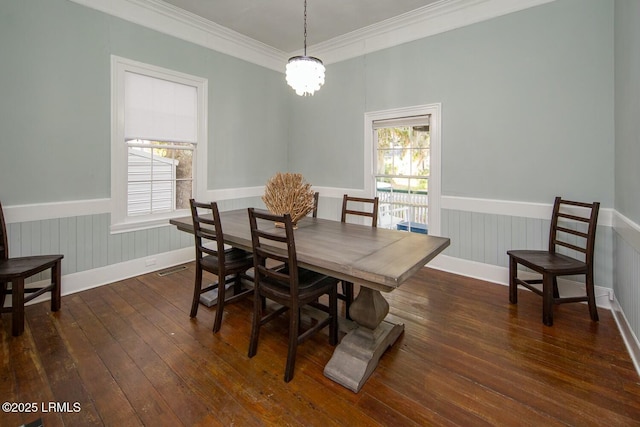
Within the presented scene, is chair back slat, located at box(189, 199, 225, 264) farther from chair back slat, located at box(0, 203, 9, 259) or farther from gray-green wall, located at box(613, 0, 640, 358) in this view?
gray-green wall, located at box(613, 0, 640, 358)

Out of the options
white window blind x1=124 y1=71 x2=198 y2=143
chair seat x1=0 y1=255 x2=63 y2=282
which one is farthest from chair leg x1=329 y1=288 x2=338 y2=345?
white window blind x1=124 y1=71 x2=198 y2=143

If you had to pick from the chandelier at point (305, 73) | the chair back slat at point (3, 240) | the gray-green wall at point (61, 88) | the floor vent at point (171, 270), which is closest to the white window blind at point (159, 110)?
the gray-green wall at point (61, 88)

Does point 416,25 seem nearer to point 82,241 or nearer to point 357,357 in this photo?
point 357,357

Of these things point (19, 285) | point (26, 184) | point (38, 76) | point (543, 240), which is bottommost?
point (19, 285)

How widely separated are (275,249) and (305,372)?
812mm

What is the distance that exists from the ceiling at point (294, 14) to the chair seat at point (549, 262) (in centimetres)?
300

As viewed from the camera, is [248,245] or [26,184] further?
[26,184]

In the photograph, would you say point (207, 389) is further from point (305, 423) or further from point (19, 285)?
point (19, 285)

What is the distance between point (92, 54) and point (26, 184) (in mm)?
1460

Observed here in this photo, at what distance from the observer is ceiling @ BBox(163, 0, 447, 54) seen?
140 inches

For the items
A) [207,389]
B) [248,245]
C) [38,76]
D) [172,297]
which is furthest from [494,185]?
[38,76]

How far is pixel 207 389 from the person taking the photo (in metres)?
1.79

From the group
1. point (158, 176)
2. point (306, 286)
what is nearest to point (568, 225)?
point (306, 286)

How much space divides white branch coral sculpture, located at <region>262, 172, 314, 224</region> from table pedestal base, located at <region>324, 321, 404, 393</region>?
104 cm
